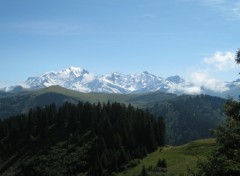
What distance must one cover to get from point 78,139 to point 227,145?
112 m

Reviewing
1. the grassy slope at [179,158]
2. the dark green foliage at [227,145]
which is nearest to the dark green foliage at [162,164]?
the grassy slope at [179,158]

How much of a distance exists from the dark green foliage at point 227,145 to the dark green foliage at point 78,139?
77.0 metres

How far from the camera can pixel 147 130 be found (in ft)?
413

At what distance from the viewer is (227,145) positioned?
80.2 ft

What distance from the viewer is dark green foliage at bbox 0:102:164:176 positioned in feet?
373

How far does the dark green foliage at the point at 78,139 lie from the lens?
114 metres

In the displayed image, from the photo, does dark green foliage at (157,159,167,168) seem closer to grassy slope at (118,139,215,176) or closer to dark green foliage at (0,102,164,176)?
grassy slope at (118,139,215,176)

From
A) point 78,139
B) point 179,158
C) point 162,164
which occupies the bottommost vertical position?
point 162,164

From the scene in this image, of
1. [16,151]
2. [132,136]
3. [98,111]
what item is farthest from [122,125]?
[16,151]

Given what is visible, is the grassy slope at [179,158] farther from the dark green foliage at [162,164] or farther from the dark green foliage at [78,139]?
the dark green foliage at [78,139]

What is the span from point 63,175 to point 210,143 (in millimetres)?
43739

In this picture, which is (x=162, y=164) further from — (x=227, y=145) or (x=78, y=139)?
(x=227, y=145)

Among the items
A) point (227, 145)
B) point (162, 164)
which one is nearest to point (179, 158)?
point (162, 164)

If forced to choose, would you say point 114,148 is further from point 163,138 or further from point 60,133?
point 60,133
